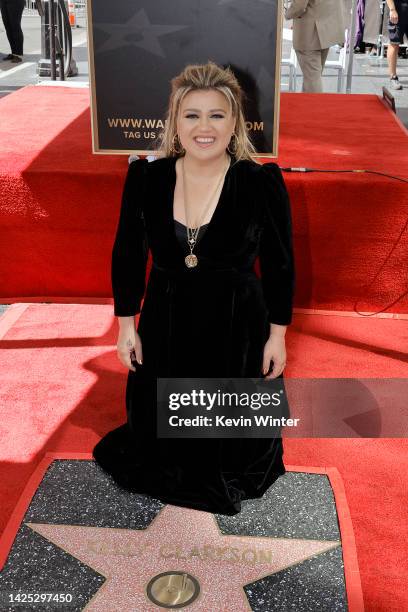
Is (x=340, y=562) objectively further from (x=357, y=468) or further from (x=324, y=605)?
(x=357, y=468)

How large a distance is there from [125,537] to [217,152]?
1125 mm

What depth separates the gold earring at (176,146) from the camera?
6.94ft

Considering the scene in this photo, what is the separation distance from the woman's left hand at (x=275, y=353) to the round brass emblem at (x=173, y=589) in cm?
65

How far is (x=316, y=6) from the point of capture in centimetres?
559

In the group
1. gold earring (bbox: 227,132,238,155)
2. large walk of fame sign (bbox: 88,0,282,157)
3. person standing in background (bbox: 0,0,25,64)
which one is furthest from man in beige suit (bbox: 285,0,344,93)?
person standing in background (bbox: 0,0,25,64)

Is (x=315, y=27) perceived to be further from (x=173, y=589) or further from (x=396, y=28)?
(x=173, y=589)

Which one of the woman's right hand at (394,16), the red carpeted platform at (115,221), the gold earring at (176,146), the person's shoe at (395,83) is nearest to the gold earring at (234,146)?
the gold earring at (176,146)

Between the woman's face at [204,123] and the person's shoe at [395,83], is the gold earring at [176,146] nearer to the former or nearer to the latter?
the woman's face at [204,123]

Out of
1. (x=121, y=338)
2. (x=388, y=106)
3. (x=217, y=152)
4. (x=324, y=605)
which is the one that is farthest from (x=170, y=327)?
(x=388, y=106)

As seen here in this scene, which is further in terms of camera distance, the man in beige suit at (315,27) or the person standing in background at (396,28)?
the person standing in background at (396,28)

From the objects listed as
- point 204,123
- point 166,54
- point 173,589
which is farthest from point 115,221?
point 173,589

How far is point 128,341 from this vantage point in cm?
222

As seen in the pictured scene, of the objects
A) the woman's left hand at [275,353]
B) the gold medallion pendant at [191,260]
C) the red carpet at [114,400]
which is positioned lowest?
the red carpet at [114,400]

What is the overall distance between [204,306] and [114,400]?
0.84 metres
